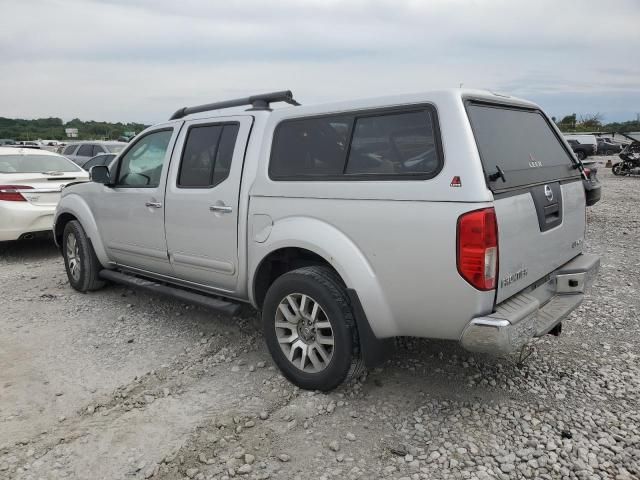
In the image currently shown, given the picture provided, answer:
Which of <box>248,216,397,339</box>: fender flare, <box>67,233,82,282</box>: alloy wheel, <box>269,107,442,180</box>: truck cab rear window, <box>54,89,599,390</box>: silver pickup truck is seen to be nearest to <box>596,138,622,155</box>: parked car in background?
<box>54,89,599,390</box>: silver pickup truck

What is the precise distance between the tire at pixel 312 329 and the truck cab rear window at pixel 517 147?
116cm

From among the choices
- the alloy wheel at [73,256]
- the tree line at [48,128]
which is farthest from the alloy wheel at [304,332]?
the tree line at [48,128]

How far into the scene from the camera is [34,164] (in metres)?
7.89

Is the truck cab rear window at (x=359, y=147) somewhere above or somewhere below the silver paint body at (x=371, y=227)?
above

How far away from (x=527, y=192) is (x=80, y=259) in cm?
458

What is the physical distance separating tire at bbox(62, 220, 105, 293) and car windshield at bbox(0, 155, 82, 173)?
99.9 inches

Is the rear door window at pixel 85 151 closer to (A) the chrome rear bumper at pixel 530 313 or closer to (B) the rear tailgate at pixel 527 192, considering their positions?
(B) the rear tailgate at pixel 527 192

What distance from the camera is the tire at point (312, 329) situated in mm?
3176

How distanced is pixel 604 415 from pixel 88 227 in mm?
4839

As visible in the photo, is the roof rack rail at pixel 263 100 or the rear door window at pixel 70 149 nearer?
the roof rack rail at pixel 263 100

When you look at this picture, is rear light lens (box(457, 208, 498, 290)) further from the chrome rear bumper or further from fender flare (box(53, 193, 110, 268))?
fender flare (box(53, 193, 110, 268))

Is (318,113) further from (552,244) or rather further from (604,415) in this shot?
(604,415)

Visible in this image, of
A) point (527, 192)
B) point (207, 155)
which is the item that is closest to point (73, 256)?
point (207, 155)

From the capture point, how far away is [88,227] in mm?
5355
